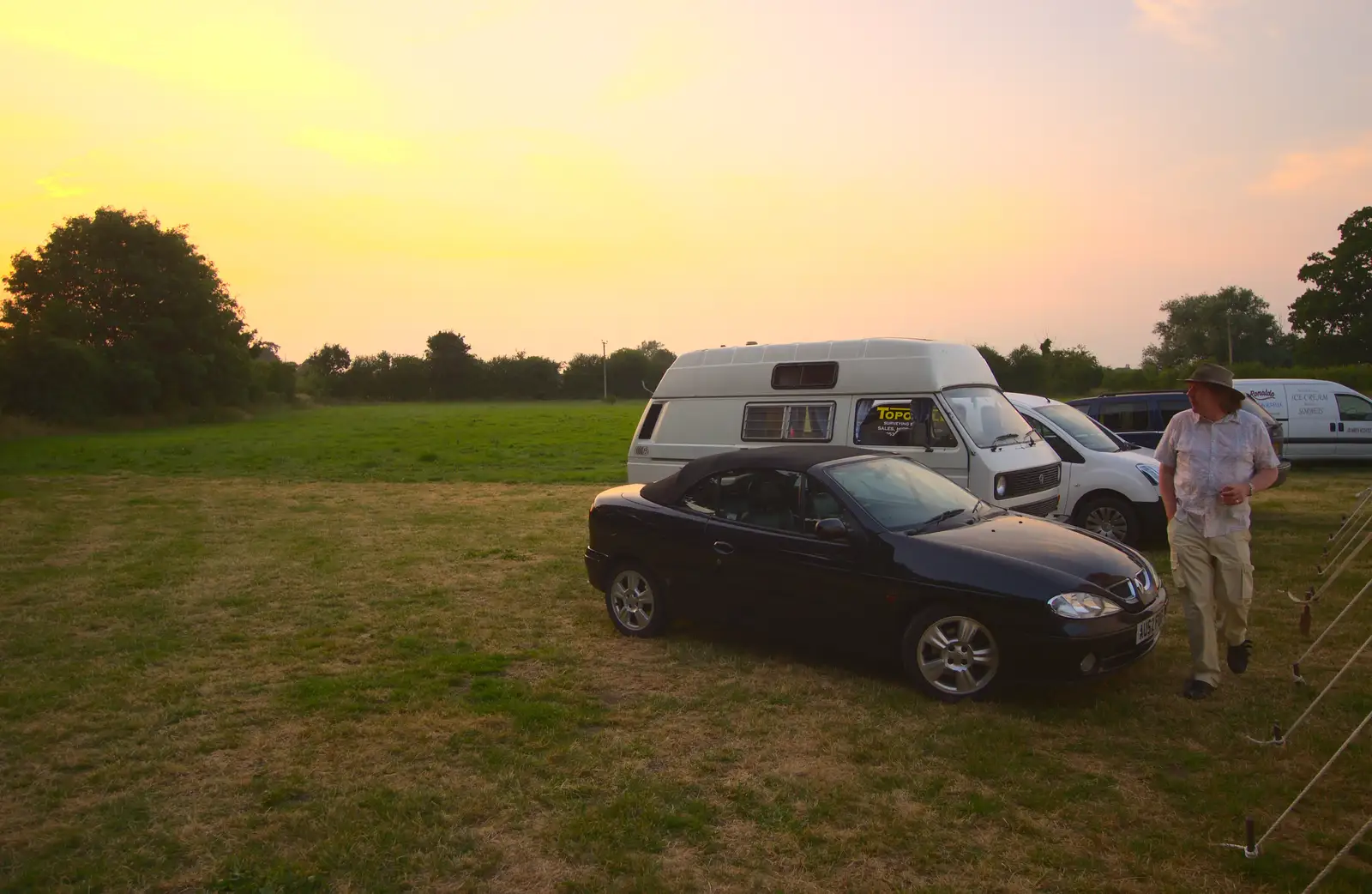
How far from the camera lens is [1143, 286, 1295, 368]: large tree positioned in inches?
2763

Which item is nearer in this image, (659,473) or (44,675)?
(44,675)

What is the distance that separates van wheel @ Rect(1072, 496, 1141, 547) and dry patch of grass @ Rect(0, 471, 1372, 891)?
1535 mm

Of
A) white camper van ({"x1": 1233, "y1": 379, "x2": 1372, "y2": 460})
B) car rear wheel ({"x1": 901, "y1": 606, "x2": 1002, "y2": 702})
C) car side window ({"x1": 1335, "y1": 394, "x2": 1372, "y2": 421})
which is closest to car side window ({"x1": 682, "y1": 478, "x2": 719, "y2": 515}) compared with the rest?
car rear wheel ({"x1": 901, "y1": 606, "x2": 1002, "y2": 702})

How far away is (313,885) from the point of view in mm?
3648

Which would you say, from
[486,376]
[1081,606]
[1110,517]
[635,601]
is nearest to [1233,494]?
[1081,606]

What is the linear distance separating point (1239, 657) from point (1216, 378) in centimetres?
183

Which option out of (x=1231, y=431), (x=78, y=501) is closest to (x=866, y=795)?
(x=1231, y=431)

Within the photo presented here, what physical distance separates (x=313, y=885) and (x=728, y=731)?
2.36 metres

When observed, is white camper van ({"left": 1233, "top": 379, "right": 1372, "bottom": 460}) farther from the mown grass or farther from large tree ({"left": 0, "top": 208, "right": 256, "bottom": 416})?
large tree ({"left": 0, "top": 208, "right": 256, "bottom": 416})

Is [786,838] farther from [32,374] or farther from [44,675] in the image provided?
[32,374]

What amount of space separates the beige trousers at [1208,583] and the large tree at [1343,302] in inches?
2302

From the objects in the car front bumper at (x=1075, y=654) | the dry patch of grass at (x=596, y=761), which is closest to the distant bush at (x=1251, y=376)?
the car front bumper at (x=1075, y=654)

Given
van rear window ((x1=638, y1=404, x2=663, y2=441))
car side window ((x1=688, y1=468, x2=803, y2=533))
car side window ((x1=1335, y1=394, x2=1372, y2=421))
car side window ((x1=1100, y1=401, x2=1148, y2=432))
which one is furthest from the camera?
car side window ((x1=1335, y1=394, x2=1372, y2=421))

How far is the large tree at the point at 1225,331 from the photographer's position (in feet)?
230
